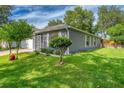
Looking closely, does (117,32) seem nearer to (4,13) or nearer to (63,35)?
(63,35)

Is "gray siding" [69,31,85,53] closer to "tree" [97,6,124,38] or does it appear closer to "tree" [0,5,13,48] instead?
"tree" [97,6,124,38]

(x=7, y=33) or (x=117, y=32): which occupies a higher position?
(x=7, y=33)

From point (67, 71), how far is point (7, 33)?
4.37 metres

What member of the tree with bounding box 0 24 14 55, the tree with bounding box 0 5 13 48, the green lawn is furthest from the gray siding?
the tree with bounding box 0 5 13 48

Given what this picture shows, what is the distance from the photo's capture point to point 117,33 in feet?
24.7

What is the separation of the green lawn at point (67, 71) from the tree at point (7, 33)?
0.98 metres

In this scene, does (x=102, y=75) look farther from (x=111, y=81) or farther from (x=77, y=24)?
(x=77, y=24)

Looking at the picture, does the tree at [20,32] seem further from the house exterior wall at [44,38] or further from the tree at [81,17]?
the tree at [81,17]

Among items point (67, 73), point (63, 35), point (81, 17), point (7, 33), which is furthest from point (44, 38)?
point (67, 73)

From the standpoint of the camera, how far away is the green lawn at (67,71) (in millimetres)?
5902

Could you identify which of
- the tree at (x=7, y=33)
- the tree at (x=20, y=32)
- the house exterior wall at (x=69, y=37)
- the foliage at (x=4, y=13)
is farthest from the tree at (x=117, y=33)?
the tree at (x=7, y=33)

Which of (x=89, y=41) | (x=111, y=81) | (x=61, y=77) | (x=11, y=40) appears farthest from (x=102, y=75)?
(x=89, y=41)

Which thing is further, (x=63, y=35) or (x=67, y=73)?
(x=63, y=35)
